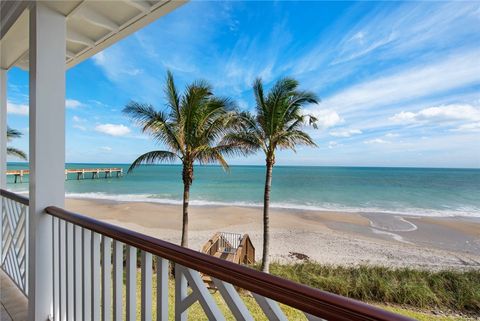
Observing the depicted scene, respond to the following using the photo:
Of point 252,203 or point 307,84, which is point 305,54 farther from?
point 252,203

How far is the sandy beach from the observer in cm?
933

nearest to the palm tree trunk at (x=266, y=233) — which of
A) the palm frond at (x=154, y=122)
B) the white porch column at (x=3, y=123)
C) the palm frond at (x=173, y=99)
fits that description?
the palm frond at (x=154, y=122)

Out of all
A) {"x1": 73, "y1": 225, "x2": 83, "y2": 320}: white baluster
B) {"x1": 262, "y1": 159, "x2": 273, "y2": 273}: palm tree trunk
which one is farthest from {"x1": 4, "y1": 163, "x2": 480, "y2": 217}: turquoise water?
{"x1": 73, "y1": 225, "x2": 83, "y2": 320}: white baluster

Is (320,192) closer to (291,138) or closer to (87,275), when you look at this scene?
(291,138)

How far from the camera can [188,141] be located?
753 cm

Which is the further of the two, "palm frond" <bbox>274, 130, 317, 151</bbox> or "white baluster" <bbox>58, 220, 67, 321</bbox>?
"palm frond" <bbox>274, 130, 317, 151</bbox>

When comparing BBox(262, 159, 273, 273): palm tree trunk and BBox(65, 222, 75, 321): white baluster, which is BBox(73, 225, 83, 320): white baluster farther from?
BBox(262, 159, 273, 273): palm tree trunk

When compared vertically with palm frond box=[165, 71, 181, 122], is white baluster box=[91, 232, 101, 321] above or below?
below

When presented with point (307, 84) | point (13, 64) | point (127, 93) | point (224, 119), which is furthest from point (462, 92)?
point (127, 93)

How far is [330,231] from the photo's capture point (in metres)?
12.1

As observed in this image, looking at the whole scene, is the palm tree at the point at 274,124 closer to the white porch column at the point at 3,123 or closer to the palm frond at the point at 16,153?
the white porch column at the point at 3,123

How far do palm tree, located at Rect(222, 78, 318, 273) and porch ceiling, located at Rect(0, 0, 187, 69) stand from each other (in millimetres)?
5334

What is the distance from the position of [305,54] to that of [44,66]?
972 inches

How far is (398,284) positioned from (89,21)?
26.7 ft
